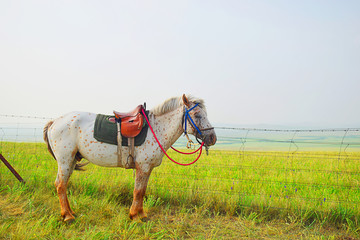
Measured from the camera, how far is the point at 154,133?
3842 mm

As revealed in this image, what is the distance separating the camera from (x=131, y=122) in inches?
150

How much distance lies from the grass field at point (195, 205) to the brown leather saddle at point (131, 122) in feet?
4.76

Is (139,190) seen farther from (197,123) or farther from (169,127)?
(197,123)

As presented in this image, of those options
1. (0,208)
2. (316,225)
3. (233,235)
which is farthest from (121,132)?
(316,225)

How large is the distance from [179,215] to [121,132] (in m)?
1.88

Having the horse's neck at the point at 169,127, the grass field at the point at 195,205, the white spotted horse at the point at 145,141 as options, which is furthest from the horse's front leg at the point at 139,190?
the horse's neck at the point at 169,127

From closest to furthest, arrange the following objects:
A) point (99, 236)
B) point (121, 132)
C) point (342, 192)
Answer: point (99, 236), point (121, 132), point (342, 192)

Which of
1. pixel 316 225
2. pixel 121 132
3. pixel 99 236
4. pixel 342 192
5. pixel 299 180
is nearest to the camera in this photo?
pixel 99 236

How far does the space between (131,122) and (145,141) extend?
39 cm

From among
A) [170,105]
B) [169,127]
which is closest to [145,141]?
[169,127]

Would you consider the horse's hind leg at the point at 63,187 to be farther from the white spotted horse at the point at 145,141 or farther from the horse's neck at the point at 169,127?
the horse's neck at the point at 169,127

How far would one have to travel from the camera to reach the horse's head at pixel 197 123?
3617 millimetres

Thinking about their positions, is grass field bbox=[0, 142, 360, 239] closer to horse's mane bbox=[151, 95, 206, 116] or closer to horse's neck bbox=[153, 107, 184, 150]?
horse's neck bbox=[153, 107, 184, 150]

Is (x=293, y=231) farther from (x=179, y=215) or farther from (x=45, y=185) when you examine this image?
(x=45, y=185)
